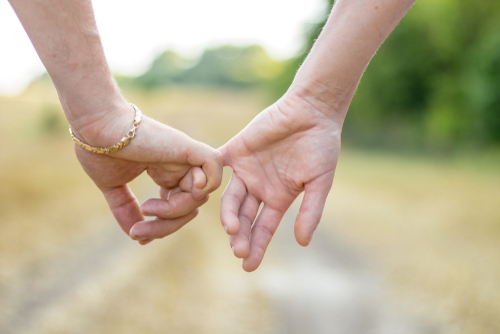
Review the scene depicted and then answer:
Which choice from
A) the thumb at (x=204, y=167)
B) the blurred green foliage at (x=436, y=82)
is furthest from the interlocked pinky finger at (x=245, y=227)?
the blurred green foliage at (x=436, y=82)

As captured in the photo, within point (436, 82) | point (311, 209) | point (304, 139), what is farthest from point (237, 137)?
point (436, 82)

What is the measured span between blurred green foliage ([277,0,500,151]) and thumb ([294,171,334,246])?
1399 centimetres

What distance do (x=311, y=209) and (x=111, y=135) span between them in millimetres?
1121

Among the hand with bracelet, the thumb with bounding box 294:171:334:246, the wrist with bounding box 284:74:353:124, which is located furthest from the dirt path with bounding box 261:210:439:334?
the hand with bracelet

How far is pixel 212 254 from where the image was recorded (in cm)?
1004

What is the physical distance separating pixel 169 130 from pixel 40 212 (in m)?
10.4

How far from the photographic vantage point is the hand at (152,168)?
86.9 inches

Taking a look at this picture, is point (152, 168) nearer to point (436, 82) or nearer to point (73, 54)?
point (73, 54)

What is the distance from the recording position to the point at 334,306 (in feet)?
24.9

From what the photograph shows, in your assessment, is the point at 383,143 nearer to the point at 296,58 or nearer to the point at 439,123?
the point at 439,123

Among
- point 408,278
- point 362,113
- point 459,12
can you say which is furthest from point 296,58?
point 408,278

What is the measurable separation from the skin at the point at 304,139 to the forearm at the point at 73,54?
78 cm

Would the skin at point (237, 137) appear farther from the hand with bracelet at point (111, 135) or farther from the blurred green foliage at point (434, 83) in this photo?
the blurred green foliage at point (434, 83)

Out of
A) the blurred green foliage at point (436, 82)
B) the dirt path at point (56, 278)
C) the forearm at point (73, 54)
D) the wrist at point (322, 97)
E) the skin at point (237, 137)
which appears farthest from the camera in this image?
the blurred green foliage at point (436, 82)
